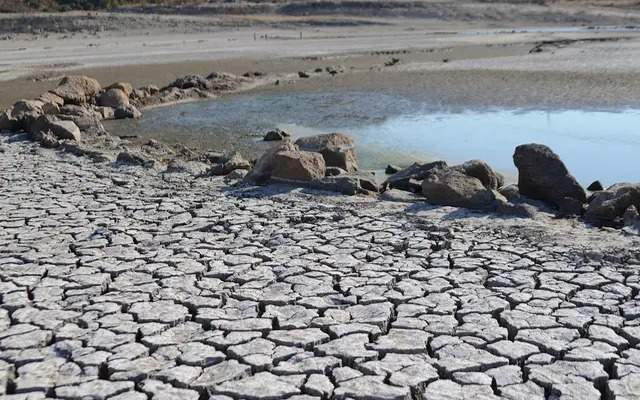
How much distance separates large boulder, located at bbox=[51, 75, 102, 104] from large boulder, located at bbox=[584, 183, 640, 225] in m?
12.6

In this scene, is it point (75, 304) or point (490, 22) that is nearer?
point (75, 304)

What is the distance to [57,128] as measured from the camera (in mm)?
13766

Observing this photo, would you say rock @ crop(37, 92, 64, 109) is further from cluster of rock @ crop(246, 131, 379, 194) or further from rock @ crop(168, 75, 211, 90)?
cluster of rock @ crop(246, 131, 379, 194)

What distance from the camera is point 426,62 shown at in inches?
1053

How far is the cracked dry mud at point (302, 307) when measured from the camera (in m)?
4.85

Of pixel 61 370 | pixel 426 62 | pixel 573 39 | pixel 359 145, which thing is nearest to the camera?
pixel 61 370

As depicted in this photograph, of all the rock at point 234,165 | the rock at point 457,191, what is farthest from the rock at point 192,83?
the rock at point 457,191

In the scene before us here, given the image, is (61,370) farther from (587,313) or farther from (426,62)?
(426,62)

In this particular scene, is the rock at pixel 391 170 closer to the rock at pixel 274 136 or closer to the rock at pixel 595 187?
the rock at pixel 595 187

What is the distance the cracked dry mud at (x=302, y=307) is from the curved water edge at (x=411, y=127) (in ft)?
14.5

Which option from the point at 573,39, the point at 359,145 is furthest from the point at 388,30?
the point at 359,145

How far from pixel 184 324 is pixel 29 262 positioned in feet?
6.48

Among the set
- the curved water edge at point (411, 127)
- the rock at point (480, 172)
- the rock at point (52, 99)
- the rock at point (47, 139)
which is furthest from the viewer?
the rock at point (52, 99)

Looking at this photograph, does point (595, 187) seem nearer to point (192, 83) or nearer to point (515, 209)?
point (515, 209)
